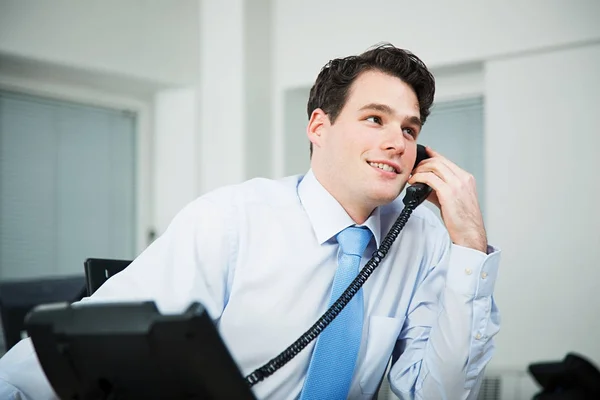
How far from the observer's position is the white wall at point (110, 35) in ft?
11.2

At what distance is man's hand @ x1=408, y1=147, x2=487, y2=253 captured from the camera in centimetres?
151

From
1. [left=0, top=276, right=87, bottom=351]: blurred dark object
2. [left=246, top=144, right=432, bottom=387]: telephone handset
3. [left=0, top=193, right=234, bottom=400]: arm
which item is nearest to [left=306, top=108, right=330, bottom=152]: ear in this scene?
[left=246, top=144, right=432, bottom=387]: telephone handset

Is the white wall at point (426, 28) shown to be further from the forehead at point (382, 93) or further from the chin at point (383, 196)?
the chin at point (383, 196)

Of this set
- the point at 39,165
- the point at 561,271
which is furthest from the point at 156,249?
the point at 39,165

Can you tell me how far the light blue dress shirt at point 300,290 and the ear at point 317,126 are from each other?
15 centimetres

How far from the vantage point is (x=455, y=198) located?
1573 millimetres

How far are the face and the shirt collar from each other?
2cm

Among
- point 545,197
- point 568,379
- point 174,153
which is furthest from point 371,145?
point 174,153

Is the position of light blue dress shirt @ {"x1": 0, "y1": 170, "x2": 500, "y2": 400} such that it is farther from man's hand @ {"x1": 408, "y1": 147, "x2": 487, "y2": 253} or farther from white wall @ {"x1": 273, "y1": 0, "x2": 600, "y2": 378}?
white wall @ {"x1": 273, "y1": 0, "x2": 600, "y2": 378}

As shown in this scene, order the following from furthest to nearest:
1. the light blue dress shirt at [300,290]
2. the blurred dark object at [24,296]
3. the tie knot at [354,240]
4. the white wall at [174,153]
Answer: the white wall at [174,153], the blurred dark object at [24,296], the tie knot at [354,240], the light blue dress shirt at [300,290]

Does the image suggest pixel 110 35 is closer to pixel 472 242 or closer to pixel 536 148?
pixel 536 148

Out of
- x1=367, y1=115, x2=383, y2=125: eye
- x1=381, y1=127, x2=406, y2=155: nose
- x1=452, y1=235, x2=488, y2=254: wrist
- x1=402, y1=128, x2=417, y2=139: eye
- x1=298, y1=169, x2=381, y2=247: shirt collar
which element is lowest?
x1=452, y1=235, x2=488, y2=254: wrist

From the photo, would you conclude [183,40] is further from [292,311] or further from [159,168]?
[292,311]

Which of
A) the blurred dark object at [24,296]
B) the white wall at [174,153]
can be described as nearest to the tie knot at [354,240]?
the blurred dark object at [24,296]
